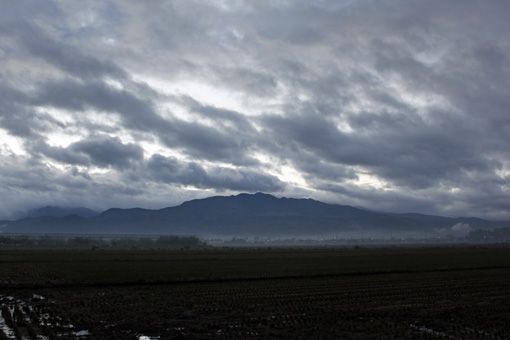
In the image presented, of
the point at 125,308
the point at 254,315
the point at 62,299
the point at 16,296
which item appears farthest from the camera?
the point at 16,296

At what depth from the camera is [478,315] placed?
25.3 m

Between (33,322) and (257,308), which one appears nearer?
(33,322)

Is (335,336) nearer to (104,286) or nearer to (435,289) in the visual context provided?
(435,289)

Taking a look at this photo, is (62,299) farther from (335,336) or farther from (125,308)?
(335,336)

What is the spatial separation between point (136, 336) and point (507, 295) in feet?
84.4

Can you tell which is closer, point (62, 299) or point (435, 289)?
point (62, 299)

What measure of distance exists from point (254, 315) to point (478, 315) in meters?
11.4

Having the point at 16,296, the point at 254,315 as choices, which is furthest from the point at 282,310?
the point at 16,296

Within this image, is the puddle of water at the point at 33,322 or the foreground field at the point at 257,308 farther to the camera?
the foreground field at the point at 257,308

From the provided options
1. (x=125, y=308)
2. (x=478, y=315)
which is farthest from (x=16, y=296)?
(x=478, y=315)

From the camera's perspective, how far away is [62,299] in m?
32.2

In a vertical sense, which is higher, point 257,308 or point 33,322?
point 257,308

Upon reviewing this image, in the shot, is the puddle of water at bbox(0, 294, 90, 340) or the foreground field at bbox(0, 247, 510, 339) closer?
the puddle of water at bbox(0, 294, 90, 340)

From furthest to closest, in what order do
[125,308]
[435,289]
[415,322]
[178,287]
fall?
[178,287], [435,289], [125,308], [415,322]
